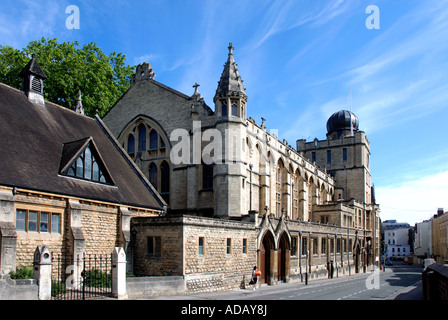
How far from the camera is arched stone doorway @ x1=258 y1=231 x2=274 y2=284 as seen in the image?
30828mm

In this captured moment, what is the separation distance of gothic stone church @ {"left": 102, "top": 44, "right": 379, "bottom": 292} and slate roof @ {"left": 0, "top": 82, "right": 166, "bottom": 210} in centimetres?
258

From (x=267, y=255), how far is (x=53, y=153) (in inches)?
669

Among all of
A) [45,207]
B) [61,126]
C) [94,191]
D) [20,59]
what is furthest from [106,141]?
[20,59]

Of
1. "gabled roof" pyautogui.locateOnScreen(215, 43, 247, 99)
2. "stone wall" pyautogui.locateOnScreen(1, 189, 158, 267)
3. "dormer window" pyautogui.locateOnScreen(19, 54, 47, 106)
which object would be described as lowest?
"stone wall" pyautogui.locateOnScreen(1, 189, 158, 267)

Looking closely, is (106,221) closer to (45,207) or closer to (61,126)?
(45,207)

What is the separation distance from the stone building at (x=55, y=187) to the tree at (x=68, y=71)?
13.9 m

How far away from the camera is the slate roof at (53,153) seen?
1869 centimetres

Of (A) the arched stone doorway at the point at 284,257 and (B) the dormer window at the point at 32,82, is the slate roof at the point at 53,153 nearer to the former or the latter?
(B) the dormer window at the point at 32,82

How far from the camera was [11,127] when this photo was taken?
20.2 metres

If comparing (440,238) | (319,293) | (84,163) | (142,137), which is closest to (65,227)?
(84,163)

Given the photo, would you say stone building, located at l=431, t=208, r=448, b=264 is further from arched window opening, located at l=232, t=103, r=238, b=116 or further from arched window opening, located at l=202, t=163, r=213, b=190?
arched window opening, located at l=232, t=103, r=238, b=116

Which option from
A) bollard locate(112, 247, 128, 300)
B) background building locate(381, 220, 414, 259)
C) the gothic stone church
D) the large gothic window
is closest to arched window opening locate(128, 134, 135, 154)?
the gothic stone church

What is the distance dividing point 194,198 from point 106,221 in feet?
42.7

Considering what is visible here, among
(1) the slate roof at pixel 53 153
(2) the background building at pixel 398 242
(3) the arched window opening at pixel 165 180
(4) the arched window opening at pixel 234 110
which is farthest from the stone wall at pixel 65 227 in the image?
(2) the background building at pixel 398 242
